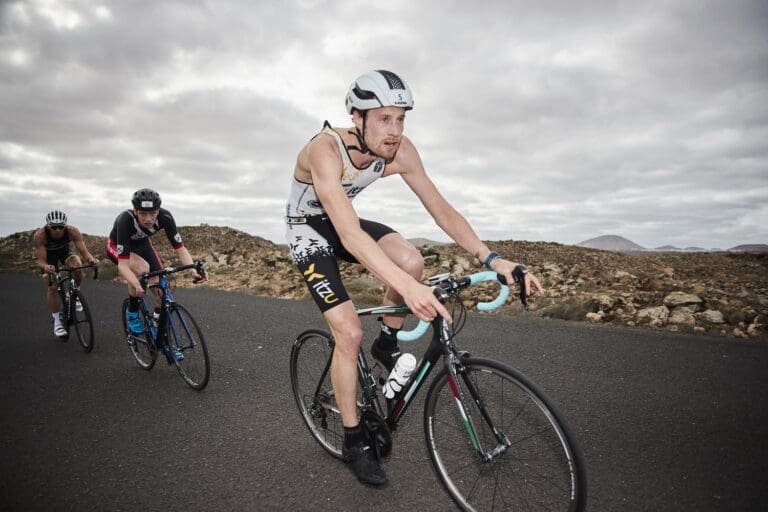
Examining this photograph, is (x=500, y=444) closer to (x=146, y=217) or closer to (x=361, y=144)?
(x=361, y=144)

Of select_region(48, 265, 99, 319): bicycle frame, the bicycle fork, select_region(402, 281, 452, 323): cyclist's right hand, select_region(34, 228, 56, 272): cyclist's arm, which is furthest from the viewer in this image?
select_region(34, 228, 56, 272): cyclist's arm

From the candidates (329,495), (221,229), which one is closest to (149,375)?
(329,495)

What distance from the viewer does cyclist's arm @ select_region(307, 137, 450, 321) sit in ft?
7.04

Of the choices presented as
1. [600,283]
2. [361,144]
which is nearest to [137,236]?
[361,144]

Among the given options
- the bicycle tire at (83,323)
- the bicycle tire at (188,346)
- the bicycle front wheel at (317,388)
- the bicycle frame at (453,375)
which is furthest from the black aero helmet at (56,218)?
the bicycle frame at (453,375)

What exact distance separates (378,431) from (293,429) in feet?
4.38

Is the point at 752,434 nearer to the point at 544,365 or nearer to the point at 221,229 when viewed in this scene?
the point at 544,365

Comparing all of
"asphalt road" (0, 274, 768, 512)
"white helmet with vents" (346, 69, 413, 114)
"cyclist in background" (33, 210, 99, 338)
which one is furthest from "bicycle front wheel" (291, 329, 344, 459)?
"cyclist in background" (33, 210, 99, 338)

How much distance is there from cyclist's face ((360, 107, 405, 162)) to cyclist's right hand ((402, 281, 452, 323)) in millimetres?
1135

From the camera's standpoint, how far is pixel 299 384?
3.85 metres

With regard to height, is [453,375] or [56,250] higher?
[56,250]

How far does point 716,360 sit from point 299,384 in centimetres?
531

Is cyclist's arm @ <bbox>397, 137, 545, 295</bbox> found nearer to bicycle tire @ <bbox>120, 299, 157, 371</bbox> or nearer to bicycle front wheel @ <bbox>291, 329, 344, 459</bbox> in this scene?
bicycle front wheel @ <bbox>291, 329, 344, 459</bbox>

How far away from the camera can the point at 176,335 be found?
205 inches
